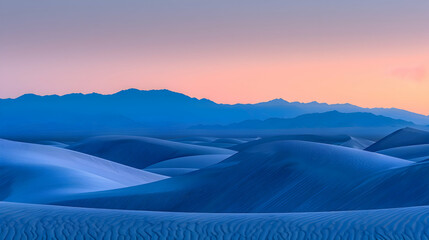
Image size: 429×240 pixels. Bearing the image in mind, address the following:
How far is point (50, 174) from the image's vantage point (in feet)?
63.4

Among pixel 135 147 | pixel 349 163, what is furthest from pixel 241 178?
pixel 135 147

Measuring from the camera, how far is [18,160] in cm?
2314

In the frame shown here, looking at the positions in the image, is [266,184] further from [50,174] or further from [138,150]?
[138,150]

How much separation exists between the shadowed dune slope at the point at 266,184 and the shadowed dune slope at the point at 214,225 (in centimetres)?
518

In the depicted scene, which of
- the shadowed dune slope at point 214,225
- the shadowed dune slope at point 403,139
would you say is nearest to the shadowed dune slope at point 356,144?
the shadowed dune slope at point 403,139

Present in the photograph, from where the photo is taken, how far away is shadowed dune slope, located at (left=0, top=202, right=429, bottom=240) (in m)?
6.18

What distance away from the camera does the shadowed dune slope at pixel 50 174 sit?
16969 mm

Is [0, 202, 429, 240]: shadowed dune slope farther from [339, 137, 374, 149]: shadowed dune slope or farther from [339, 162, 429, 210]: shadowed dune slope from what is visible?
[339, 137, 374, 149]: shadowed dune slope

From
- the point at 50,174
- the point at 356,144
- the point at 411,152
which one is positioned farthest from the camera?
the point at 356,144

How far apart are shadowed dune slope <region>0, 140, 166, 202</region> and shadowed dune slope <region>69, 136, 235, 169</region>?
57.0 ft

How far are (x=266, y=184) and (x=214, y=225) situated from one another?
8341mm

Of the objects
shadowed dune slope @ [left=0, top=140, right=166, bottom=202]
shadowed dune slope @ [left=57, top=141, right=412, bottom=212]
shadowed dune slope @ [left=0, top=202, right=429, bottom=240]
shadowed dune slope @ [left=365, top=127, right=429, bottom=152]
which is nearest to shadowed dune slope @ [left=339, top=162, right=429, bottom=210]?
shadowed dune slope @ [left=57, top=141, right=412, bottom=212]

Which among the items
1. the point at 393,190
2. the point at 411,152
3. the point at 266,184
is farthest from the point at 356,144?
the point at 393,190

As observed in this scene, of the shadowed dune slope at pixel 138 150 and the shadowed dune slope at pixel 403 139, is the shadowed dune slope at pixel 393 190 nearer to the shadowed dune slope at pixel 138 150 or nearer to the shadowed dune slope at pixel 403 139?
the shadowed dune slope at pixel 403 139
